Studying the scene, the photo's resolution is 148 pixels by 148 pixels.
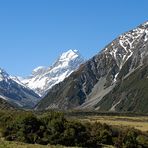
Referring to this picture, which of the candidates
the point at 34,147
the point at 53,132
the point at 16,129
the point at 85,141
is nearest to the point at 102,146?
the point at 85,141

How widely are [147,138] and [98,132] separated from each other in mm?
13324

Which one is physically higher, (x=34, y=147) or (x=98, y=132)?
(x=98, y=132)

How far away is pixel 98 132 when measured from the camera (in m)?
114

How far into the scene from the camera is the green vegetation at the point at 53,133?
3838 inches

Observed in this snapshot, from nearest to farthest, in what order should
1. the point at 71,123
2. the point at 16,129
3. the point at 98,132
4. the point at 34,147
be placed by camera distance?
the point at 34,147 < the point at 16,129 < the point at 71,123 < the point at 98,132

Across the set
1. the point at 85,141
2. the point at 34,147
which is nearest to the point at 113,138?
the point at 85,141

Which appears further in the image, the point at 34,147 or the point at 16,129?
the point at 16,129

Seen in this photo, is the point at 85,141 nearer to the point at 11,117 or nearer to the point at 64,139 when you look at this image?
the point at 64,139

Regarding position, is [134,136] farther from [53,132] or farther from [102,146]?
[53,132]

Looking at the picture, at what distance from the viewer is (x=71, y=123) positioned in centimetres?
10588

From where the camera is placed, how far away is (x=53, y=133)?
99.9m

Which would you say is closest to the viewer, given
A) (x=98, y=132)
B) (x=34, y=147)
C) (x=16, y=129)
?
(x=34, y=147)

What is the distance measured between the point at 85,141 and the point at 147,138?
21.7m

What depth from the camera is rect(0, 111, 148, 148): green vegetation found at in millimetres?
97475
